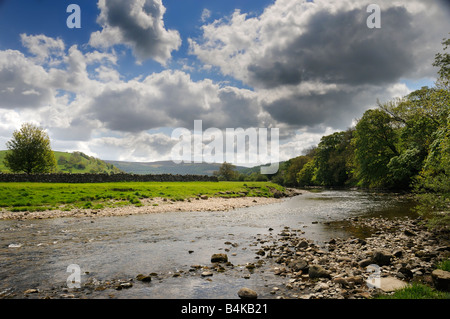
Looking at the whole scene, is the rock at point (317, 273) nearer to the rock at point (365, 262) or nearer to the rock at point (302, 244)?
the rock at point (365, 262)

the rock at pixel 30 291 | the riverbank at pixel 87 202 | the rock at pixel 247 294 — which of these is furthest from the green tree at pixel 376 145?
the rock at pixel 30 291

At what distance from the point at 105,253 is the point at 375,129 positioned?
54992mm

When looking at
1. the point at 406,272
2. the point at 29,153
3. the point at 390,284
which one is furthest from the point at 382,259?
the point at 29,153

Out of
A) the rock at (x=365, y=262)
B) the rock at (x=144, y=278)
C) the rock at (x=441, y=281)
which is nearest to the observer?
the rock at (x=441, y=281)

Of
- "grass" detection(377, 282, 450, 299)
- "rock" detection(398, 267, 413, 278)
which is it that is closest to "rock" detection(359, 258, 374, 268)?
"rock" detection(398, 267, 413, 278)

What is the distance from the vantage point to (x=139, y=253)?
1165 cm

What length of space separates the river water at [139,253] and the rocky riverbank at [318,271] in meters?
0.12

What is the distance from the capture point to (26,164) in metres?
64.8

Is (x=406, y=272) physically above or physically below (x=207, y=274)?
above

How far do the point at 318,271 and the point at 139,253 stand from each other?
25.8 ft

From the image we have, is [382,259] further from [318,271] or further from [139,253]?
[139,253]

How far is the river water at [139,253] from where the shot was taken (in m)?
7.95

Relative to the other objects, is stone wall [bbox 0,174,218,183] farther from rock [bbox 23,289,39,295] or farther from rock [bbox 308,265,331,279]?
rock [bbox 308,265,331,279]
